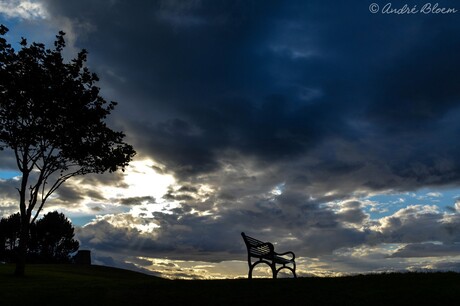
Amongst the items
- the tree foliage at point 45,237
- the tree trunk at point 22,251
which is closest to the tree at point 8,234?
the tree foliage at point 45,237

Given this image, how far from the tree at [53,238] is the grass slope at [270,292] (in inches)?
2815

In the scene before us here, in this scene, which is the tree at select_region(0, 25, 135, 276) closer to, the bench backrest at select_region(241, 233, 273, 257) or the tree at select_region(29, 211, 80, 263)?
the bench backrest at select_region(241, 233, 273, 257)

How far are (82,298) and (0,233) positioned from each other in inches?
3151

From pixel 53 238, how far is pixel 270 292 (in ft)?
261

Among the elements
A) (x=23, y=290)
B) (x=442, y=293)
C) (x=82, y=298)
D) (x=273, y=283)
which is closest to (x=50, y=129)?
(x=23, y=290)

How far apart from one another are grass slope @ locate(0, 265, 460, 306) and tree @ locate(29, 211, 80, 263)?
71.5m

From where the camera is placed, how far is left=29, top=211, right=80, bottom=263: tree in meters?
82.1

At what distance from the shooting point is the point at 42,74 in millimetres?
28219

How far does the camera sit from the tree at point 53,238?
82.1m

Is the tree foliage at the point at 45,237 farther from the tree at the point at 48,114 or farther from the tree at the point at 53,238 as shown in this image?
the tree at the point at 48,114

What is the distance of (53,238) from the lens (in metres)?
83.6

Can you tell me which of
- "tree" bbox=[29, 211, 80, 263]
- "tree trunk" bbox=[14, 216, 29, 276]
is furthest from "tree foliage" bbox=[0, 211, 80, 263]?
"tree trunk" bbox=[14, 216, 29, 276]

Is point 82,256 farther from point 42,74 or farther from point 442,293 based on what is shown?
point 442,293

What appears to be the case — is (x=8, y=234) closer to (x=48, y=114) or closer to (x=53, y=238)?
(x=53, y=238)
